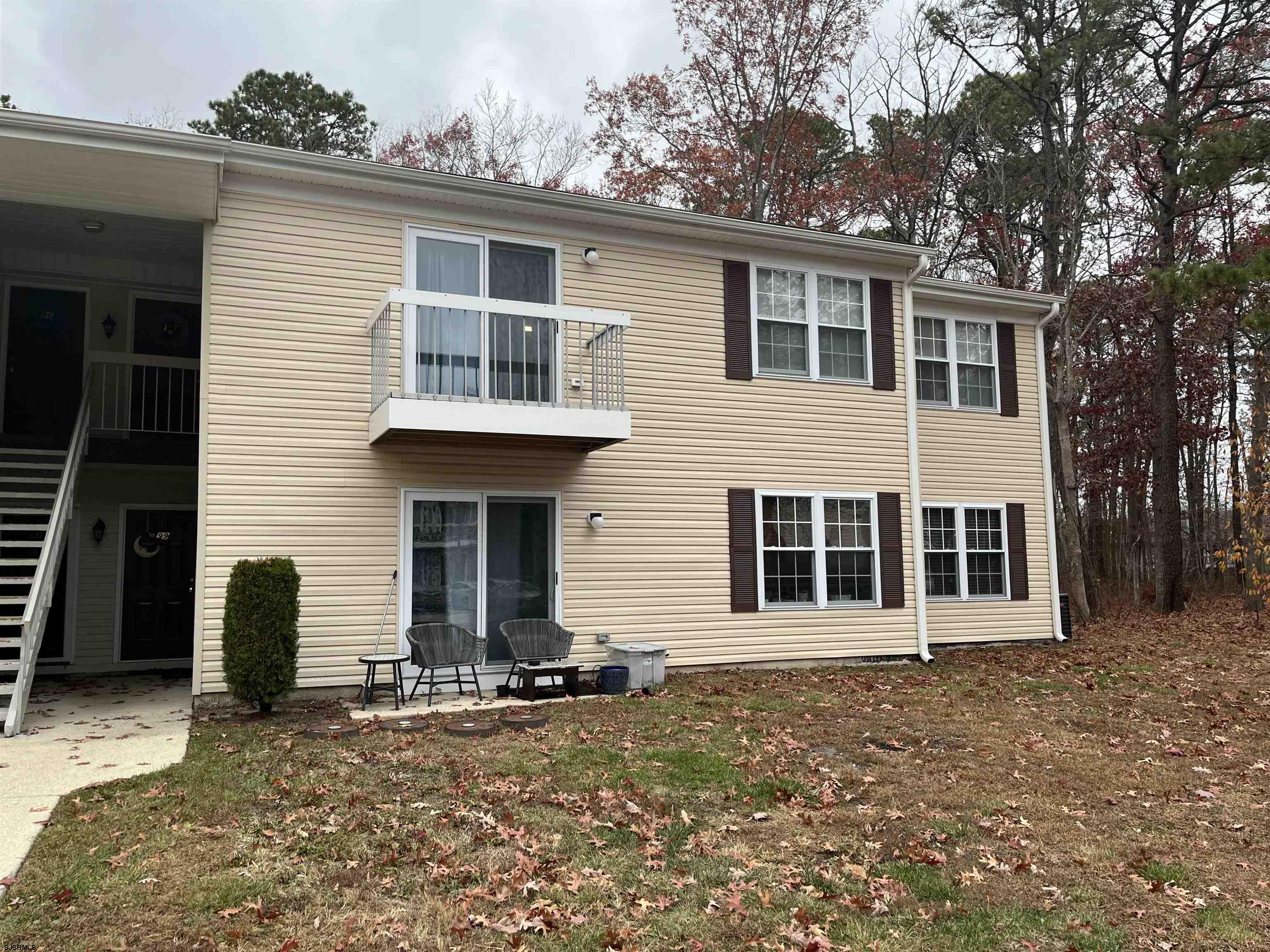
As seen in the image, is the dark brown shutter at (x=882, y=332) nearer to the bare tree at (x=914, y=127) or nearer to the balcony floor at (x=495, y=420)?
the balcony floor at (x=495, y=420)

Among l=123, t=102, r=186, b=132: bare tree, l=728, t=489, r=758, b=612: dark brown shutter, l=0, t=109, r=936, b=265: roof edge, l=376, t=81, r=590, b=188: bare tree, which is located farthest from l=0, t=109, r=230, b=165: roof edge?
l=123, t=102, r=186, b=132: bare tree

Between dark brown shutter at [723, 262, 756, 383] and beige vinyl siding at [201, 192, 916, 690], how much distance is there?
0.40ft

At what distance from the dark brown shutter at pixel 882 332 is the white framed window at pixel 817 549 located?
167 centimetres

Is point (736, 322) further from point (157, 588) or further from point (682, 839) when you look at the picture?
point (157, 588)

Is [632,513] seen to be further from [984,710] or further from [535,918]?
[535,918]

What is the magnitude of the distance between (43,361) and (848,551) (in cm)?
1100

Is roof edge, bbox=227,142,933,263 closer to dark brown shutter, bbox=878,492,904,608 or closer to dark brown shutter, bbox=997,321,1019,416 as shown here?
dark brown shutter, bbox=997,321,1019,416

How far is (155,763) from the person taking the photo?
673 centimetres

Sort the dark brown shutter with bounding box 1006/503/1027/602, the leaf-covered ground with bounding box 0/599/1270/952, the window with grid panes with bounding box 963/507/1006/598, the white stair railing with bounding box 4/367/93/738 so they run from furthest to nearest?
1. the dark brown shutter with bounding box 1006/503/1027/602
2. the window with grid panes with bounding box 963/507/1006/598
3. the white stair railing with bounding box 4/367/93/738
4. the leaf-covered ground with bounding box 0/599/1270/952

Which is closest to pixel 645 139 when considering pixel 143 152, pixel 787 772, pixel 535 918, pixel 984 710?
pixel 143 152

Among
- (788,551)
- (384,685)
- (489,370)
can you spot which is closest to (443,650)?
(384,685)

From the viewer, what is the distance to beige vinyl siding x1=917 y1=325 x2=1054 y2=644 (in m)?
13.8

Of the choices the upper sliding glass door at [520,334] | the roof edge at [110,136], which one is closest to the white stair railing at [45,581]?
the roof edge at [110,136]

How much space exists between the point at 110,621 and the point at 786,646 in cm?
876
